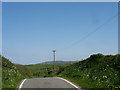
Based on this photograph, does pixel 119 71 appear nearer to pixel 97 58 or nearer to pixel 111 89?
pixel 111 89

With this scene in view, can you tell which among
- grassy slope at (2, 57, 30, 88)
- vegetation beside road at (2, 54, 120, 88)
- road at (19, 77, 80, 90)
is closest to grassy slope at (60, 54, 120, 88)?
vegetation beside road at (2, 54, 120, 88)

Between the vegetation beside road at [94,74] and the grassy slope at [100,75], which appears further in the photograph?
the vegetation beside road at [94,74]

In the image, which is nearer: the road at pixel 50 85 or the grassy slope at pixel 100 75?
the road at pixel 50 85

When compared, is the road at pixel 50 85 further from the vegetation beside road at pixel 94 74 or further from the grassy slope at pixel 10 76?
the grassy slope at pixel 10 76

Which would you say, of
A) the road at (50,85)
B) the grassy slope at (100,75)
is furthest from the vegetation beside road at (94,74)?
the road at (50,85)

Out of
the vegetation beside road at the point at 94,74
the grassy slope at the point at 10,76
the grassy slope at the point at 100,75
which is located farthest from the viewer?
the grassy slope at the point at 10,76

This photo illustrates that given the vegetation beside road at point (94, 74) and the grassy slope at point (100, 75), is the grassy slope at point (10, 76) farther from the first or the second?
the grassy slope at point (100, 75)

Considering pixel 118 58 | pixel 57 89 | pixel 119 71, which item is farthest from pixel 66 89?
pixel 118 58

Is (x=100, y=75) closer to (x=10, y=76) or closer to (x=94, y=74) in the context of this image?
(x=94, y=74)

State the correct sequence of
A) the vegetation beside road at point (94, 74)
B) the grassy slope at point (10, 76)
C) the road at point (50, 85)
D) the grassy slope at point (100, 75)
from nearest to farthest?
the road at point (50, 85)
the grassy slope at point (100, 75)
the vegetation beside road at point (94, 74)
the grassy slope at point (10, 76)

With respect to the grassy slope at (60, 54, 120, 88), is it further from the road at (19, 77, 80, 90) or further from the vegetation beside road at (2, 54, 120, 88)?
the road at (19, 77, 80, 90)

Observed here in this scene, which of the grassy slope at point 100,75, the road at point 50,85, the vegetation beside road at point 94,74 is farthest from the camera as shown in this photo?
the vegetation beside road at point 94,74

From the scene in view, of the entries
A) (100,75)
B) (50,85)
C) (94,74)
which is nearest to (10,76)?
(50,85)

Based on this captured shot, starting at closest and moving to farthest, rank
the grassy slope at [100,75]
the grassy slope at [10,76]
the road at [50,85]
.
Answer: the road at [50,85] → the grassy slope at [100,75] → the grassy slope at [10,76]
